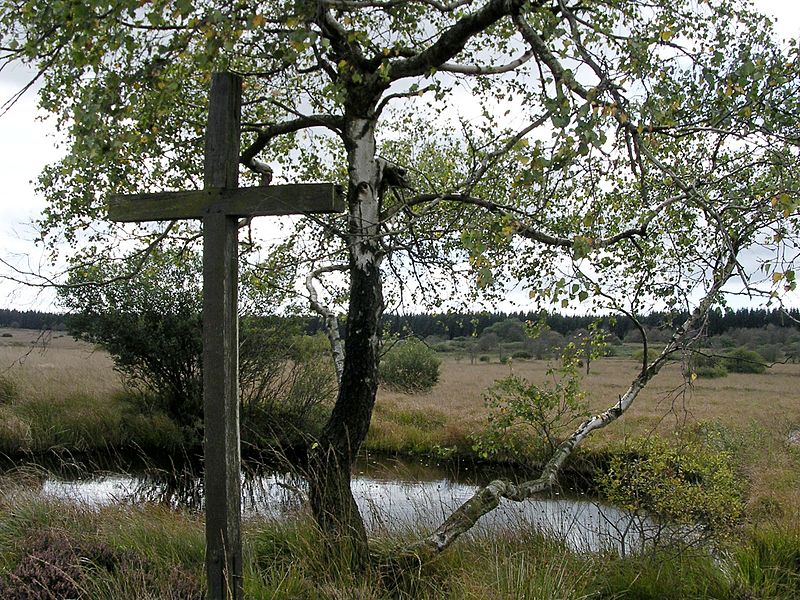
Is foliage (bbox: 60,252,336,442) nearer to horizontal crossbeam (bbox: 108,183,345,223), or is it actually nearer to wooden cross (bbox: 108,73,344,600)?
horizontal crossbeam (bbox: 108,183,345,223)

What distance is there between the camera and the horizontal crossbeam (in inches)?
134

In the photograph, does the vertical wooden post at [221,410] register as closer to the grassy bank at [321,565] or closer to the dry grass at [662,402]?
the grassy bank at [321,565]

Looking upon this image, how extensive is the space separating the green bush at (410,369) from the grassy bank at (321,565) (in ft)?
53.6

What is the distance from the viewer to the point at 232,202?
3551mm

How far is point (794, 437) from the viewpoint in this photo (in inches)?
534

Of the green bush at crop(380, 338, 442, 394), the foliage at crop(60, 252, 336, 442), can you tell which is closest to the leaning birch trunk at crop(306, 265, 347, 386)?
the foliage at crop(60, 252, 336, 442)

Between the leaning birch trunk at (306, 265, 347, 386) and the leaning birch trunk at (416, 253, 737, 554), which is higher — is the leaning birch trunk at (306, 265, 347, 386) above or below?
above

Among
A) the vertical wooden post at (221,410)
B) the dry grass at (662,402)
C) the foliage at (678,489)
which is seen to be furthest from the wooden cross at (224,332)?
the dry grass at (662,402)

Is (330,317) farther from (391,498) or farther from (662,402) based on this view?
(662,402)

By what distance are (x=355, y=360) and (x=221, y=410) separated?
136cm

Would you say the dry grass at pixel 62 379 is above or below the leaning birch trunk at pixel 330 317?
below

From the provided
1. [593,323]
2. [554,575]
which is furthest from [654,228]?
[554,575]

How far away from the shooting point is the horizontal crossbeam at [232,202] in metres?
3.40

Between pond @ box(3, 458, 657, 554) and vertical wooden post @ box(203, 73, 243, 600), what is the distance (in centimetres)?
122
